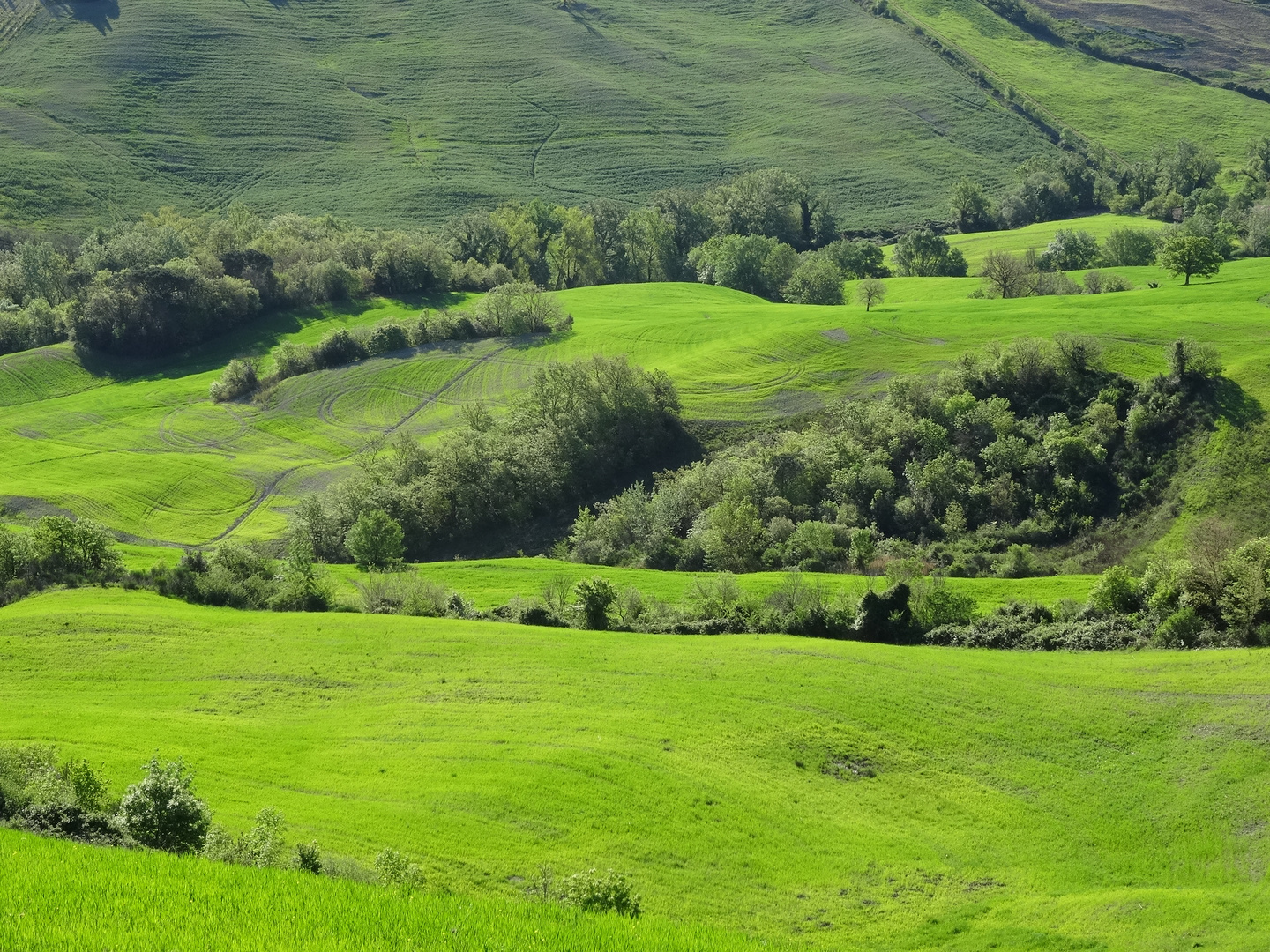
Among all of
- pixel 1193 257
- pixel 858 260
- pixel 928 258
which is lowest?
pixel 858 260

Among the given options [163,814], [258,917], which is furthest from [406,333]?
[258,917]

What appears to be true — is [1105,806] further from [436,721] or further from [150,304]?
[150,304]

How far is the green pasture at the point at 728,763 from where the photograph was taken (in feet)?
124

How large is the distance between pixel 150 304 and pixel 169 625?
109178mm

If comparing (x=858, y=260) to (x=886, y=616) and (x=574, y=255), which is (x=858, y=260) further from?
(x=886, y=616)

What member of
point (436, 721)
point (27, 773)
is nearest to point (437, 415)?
point (436, 721)

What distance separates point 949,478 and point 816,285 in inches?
3001

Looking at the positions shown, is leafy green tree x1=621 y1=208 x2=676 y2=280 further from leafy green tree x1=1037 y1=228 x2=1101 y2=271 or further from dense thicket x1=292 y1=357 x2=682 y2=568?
dense thicket x1=292 y1=357 x2=682 y2=568

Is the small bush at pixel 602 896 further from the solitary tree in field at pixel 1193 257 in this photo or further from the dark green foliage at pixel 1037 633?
the solitary tree in field at pixel 1193 257

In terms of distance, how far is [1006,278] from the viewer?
142 metres

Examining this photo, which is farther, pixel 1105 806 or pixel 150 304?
pixel 150 304

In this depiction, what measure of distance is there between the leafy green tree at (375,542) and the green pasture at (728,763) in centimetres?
2407

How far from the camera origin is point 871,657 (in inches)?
2323

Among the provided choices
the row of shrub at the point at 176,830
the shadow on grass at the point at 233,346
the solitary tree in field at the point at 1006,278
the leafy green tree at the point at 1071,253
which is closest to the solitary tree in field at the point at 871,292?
the solitary tree in field at the point at 1006,278
